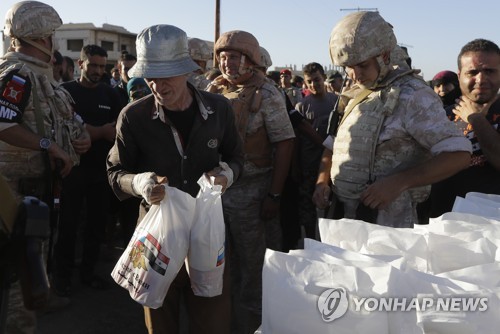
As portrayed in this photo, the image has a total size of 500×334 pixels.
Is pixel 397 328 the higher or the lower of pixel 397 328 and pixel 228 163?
the lower

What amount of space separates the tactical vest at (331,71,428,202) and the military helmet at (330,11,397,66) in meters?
0.19

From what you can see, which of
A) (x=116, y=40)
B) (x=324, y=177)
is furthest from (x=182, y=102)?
(x=116, y=40)

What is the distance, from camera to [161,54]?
210cm

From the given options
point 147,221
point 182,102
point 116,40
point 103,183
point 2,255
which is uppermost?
point 116,40

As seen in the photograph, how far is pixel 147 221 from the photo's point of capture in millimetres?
2033

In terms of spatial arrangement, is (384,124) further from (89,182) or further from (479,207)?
(89,182)

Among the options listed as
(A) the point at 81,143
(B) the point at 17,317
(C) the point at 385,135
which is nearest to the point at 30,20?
(A) the point at 81,143

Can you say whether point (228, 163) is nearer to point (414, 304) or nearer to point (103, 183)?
point (414, 304)

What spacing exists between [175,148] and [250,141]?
1.03 meters

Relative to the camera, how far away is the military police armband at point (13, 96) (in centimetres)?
262

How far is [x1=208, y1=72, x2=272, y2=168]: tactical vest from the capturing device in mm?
3170

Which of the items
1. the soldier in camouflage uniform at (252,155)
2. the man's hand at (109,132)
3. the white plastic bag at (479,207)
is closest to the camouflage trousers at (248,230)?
the soldier in camouflage uniform at (252,155)

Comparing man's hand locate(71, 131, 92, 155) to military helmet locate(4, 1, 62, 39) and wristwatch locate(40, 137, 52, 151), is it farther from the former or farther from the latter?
military helmet locate(4, 1, 62, 39)

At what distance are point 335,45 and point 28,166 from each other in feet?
6.39
